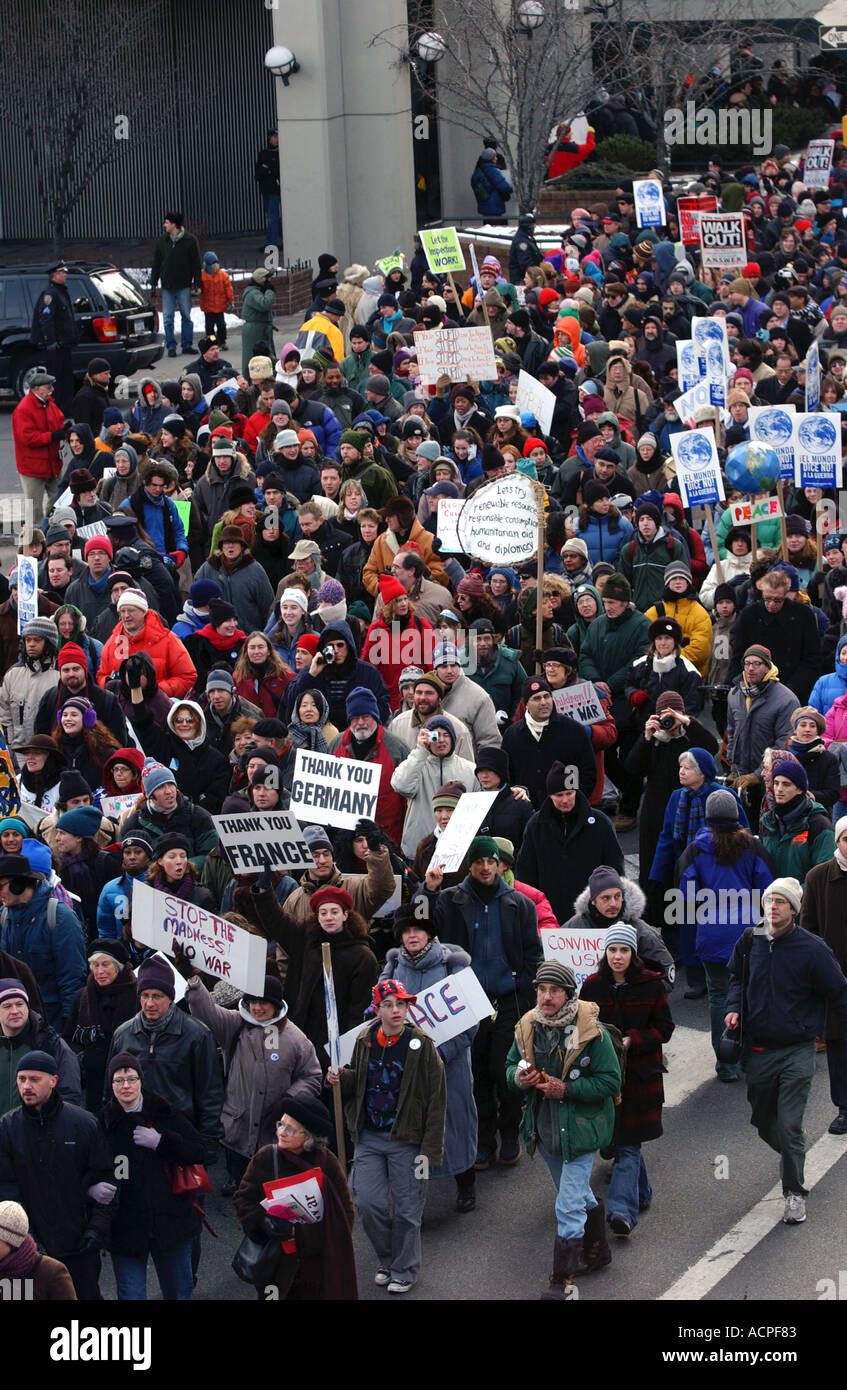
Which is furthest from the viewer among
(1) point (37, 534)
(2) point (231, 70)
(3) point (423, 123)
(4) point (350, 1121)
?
(2) point (231, 70)

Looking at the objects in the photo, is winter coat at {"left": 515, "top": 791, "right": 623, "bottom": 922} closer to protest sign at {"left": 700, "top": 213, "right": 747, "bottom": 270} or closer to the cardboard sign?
the cardboard sign

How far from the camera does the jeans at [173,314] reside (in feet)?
87.2

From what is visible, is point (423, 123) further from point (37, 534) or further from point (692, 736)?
point (692, 736)

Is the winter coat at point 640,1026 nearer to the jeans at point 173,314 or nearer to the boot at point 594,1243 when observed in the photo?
the boot at point 594,1243

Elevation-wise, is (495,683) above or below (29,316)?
below

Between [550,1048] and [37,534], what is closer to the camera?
[550,1048]

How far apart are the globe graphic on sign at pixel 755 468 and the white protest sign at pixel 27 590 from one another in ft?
16.0

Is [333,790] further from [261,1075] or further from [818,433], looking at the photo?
[818,433]

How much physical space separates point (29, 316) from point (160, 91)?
11.6 m

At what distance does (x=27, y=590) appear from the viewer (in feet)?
41.9

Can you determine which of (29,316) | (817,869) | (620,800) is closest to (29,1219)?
(817,869)

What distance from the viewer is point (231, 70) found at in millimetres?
35938

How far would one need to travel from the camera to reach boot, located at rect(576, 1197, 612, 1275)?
821 centimetres

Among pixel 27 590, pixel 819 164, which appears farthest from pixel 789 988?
pixel 819 164
